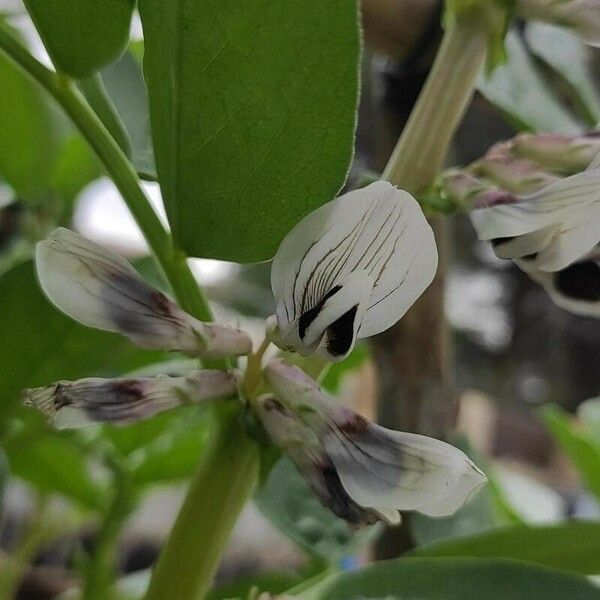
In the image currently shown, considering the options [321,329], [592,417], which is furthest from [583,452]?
[321,329]

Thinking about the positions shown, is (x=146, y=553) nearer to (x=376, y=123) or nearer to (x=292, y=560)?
(x=292, y=560)

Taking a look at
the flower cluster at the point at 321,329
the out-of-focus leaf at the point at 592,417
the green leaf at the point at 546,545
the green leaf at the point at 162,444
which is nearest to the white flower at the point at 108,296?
the flower cluster at the point at 321,329

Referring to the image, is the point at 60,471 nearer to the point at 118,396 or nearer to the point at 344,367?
the point at 344,367

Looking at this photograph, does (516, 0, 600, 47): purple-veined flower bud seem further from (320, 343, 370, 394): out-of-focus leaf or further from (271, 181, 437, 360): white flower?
(320, 343, 370, 394): out-of-focus leaf

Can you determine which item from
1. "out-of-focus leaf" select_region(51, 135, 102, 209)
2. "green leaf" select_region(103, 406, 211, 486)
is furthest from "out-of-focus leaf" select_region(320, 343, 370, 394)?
"out-of-focus leaf" select_region(51, 135, 102, 209)

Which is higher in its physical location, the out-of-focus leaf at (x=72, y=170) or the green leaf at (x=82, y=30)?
the green leaf at (x=82, y=30)

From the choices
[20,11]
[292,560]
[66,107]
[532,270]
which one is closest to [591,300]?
[532,270]

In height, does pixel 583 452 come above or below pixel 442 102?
below

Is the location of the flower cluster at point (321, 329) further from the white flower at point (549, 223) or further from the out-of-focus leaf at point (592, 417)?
the out-of-focus leaf at point (592, 417)
